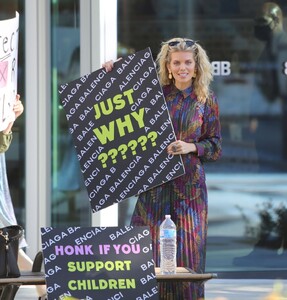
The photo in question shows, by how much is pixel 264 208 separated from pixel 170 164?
3.03 metres

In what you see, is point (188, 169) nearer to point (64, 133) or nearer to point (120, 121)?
point (120, 121)

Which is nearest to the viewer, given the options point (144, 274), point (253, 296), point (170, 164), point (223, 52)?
point (144, 274)

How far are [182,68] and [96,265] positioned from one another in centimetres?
175

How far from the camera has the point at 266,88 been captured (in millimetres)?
11633

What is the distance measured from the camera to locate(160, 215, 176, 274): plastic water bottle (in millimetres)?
7840

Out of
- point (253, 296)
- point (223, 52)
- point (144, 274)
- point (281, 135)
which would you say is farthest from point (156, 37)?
point (144, 274)

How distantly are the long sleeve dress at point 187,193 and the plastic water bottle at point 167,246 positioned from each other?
0.91 ft

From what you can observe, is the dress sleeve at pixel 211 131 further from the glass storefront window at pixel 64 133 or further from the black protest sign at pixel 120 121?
the glass storefront window at pixel 64 133

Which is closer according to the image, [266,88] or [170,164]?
[170,164]

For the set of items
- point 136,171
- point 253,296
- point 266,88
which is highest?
point 266,88

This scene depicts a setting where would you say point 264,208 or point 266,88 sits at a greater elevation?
point 266,88

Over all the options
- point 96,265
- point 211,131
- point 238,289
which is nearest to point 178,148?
point 211,131

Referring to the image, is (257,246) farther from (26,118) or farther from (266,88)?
(26,118)

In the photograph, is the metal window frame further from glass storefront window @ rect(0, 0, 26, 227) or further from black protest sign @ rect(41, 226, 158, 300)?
black protest sign @ rect(41, 226, 158, 300)
